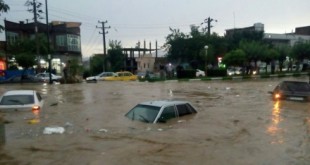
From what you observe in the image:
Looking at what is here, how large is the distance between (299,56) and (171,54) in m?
20.3

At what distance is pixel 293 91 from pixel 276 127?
5.88 m

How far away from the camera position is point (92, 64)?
73.5 m

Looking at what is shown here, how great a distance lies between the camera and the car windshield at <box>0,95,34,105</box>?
1452 centimetres

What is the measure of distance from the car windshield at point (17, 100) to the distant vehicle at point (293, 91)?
1139 cm

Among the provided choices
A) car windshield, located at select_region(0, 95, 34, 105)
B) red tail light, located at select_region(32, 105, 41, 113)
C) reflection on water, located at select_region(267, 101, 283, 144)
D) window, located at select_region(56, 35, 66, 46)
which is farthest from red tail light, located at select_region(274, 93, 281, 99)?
window, located at select_region(56, 35, 66, 46)

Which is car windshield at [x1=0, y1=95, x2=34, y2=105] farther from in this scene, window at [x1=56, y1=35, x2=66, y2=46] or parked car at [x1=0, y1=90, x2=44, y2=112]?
window at [x1=56, y1=35, x2=66, y2=46]

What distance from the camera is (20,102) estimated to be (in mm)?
14555

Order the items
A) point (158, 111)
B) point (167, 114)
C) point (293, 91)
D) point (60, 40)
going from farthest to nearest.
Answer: point (60, 40)
point (293, 91)
point (167, 114)
point (158, 111)

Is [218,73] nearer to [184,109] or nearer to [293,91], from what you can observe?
[293,91]

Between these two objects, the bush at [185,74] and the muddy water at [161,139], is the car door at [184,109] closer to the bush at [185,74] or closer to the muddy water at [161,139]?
the muddy water at [161,139]

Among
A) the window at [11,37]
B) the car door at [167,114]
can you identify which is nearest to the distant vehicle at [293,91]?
the car door at [167,114]

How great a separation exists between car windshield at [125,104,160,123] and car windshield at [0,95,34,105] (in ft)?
14.3

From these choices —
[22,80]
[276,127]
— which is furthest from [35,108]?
[22,80]

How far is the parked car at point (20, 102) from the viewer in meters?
14.3
